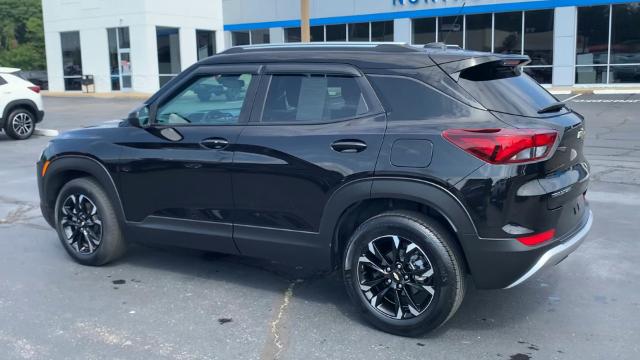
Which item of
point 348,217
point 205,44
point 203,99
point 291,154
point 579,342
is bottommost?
point 579,342

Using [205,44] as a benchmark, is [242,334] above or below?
below

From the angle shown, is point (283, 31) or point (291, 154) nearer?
point (291, 154)

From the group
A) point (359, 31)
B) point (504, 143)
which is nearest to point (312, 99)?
point (504, 143)

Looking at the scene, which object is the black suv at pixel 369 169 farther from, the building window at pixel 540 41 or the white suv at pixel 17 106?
the building window at pixel 540 41

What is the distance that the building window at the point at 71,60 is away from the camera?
3547 centimetres

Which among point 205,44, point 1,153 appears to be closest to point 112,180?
point 1,153

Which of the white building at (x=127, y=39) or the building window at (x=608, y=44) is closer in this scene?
the building window at (x=608, y=44)

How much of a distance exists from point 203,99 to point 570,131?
2.73 m

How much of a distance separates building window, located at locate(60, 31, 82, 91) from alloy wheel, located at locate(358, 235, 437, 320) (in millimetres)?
34335

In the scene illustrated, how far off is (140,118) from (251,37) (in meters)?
30.5

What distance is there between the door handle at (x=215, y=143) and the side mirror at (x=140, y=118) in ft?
2.11

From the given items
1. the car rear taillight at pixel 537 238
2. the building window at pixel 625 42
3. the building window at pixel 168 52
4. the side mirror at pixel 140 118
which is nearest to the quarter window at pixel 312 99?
the side mirror at pixel 140 118

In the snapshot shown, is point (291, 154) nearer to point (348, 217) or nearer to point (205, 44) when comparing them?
point (348, 217)

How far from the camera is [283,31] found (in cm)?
3297
